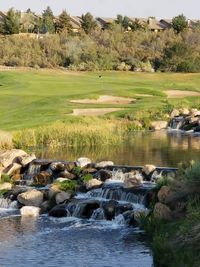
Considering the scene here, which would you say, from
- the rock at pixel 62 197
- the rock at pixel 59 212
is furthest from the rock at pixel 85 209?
the rock at pixel 62 197

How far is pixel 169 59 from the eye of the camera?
96.2 metres

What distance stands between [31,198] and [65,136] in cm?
1467

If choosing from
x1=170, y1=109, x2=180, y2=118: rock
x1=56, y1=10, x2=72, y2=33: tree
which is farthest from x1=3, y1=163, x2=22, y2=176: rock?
x1=56, y1=10, x2=72, y2=33: tree

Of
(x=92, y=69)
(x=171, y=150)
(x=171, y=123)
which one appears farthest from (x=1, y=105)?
(x=92, y=69)

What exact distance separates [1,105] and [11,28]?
205 feet

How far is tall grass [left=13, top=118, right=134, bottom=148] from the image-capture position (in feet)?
142

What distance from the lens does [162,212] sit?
24.1 metres

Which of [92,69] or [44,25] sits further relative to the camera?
[44,25]

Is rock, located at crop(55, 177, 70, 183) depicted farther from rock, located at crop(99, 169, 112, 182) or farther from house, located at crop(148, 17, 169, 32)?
house, located at crop(148, 17, 169, 32)

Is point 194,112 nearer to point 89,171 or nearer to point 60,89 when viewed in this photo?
point 60,89

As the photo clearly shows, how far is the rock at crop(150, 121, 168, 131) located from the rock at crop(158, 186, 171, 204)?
28.7m

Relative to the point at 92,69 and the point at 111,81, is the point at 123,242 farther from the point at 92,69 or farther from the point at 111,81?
the point at 92,69

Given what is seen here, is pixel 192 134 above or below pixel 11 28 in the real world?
below

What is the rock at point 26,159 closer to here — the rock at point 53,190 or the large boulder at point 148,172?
the rock at point 53,190
